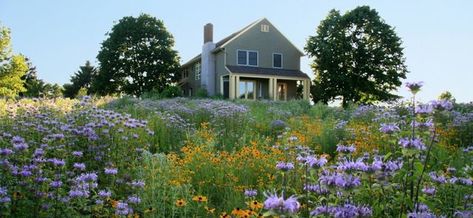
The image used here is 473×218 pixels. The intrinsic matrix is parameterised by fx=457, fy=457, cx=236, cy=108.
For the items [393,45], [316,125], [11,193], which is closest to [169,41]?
[393,45]

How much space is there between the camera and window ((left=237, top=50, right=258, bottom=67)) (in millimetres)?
32156

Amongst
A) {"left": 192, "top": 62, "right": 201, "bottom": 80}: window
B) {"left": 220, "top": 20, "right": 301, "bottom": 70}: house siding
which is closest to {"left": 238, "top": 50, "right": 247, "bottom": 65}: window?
{"left": 220, "top": 20, "right": 301, "bottom": 70}: house siding

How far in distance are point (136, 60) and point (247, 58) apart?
31.0ft

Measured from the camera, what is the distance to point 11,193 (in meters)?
3.94

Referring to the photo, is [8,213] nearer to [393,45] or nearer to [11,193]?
[11,193]

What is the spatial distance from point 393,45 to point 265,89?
952 cm

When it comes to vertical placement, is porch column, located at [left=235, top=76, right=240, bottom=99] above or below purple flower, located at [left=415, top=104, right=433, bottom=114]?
above

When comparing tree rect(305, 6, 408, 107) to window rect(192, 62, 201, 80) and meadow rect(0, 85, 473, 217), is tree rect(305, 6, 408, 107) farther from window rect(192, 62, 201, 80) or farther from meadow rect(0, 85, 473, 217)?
meadow rect(0, 85, 473, 217)

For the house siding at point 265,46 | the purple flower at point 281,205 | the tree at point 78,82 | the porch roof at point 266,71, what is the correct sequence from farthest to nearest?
the tree at point 78,82 → the house siding at point 265,46 → the porch roof at point 266,71 → the purple flower at point 281,205

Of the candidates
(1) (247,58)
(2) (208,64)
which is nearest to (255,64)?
(1) (247,58)

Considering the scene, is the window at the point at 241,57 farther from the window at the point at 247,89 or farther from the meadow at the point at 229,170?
the meadow at the point at 229,170

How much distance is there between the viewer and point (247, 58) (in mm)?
32312

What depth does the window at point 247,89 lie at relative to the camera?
106 ft

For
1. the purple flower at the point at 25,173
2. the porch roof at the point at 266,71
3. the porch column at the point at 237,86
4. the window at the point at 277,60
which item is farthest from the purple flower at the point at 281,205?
the window at the point at 277,60
